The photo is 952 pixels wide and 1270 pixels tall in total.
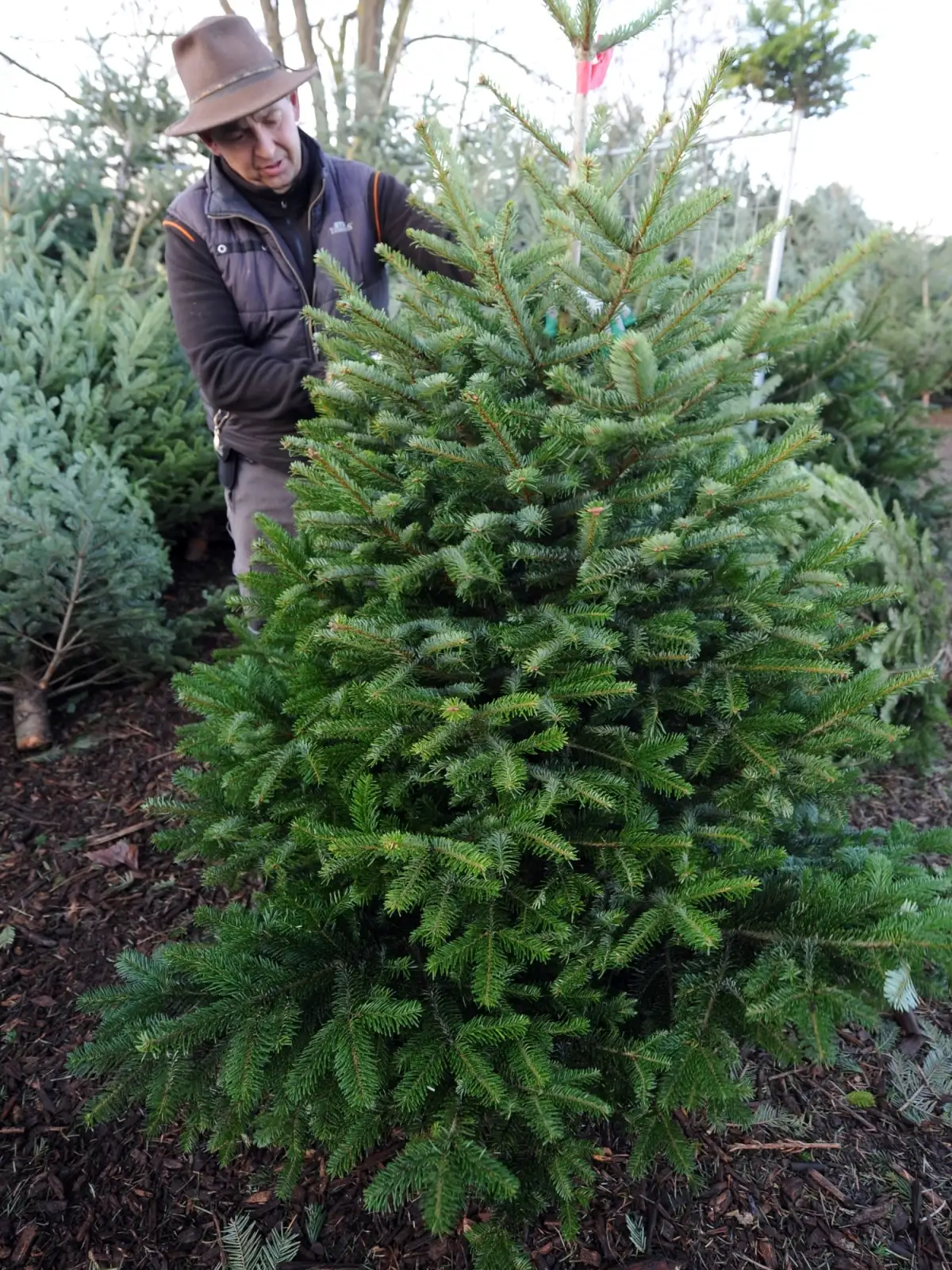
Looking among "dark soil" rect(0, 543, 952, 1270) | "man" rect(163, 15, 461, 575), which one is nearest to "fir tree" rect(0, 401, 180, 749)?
"man" rect(163, 15, 461, 575)

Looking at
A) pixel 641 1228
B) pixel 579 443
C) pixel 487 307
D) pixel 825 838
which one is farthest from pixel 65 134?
pixel 641 1228

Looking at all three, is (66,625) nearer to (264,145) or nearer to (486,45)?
(264,145)

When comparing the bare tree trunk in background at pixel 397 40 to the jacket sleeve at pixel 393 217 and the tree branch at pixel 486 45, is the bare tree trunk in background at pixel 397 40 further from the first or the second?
the jacket sleeve at pixel 393 217

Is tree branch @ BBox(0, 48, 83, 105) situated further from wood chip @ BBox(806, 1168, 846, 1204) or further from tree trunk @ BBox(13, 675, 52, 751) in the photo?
wood chip @ BBox(806, 1168, 846, 1204)

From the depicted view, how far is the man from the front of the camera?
9.00 feet

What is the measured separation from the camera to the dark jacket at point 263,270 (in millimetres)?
2910

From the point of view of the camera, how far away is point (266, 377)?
2.89 m

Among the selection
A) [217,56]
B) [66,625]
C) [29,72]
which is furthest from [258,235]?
[29,72]

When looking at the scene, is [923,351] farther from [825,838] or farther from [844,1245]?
[844,1245]

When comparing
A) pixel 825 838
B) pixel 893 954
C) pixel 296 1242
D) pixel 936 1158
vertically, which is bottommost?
pixel 936 1158

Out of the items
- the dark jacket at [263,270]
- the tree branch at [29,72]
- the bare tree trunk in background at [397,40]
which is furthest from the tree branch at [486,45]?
the dark jacket at [263,270]

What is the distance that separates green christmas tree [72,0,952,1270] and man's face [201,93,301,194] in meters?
1.34

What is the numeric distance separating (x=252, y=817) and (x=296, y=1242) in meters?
0.93

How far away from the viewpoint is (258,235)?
9.71ft
